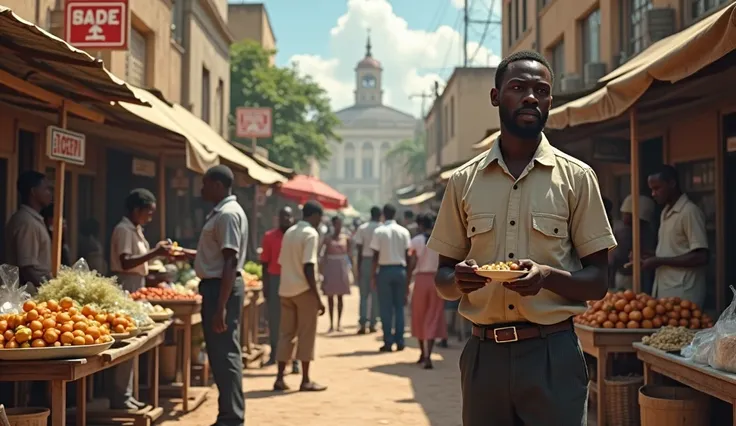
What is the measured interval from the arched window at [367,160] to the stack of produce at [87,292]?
14679 cm

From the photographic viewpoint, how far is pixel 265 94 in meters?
35.3

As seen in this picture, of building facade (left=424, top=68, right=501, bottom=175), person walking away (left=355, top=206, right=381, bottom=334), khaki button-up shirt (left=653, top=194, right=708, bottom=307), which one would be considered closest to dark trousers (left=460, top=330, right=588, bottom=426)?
khaki button-up shirt (left=653, top=194, right=708, bottom=307)

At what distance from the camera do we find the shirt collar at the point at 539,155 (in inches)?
143

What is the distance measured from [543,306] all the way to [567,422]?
447mm

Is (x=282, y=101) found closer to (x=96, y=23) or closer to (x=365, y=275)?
(x=365, y=275)

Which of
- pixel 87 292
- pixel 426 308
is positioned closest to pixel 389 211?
pixel 426 308

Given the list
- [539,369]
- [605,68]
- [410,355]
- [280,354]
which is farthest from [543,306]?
[605,68]

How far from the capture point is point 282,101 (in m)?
35.8

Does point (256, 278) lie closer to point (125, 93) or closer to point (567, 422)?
point (125, 93)

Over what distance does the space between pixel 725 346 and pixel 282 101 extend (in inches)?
1228

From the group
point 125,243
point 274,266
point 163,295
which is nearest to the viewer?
point 125,243

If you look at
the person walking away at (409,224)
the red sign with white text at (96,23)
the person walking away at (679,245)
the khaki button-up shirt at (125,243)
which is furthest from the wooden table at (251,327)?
the person walking away at (409,224)

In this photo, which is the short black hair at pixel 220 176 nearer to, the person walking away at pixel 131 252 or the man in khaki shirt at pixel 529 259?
the person walking away at pixel 131 252

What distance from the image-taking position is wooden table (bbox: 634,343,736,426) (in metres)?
5.36
